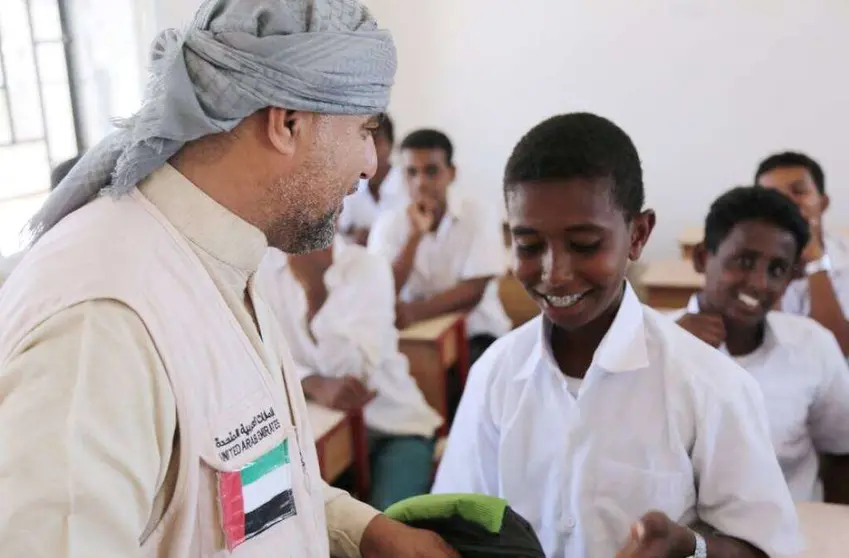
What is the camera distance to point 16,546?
2.04 feet

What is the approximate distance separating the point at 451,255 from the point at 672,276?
3.57 ft

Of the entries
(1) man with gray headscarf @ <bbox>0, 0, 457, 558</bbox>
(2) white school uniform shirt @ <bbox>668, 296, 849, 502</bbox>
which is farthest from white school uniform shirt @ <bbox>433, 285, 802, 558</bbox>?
(2) white school uniform shirt @ <bbox>668, 296, 849, 502</bbox>

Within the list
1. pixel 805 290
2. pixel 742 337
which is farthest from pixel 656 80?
pixel 742 337

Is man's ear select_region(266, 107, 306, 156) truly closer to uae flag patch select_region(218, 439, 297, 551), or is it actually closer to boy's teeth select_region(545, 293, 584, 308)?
uae flag patch select_region(218, 439, 297, 551)

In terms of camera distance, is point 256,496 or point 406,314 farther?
point 406,314

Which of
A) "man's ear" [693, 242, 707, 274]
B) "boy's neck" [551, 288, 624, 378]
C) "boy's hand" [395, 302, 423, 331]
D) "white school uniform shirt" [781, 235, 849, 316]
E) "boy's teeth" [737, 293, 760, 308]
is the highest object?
"boy's neck" [551, 288, 624, 378]

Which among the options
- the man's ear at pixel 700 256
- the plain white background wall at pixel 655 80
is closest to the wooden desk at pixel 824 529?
the man's ear at pixel 700 256

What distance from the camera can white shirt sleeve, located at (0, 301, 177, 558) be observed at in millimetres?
633

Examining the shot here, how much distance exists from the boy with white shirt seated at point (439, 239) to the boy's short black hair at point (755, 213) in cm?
174

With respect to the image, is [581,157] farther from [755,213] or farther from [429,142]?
[429,142]

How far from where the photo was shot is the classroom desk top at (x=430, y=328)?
10.1ft

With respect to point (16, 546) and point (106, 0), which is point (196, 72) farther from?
point (106, 0)

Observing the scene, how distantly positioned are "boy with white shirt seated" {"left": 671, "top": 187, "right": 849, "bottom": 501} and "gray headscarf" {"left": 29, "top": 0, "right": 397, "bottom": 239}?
50.2 inches

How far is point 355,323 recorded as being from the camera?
2.59 metres
